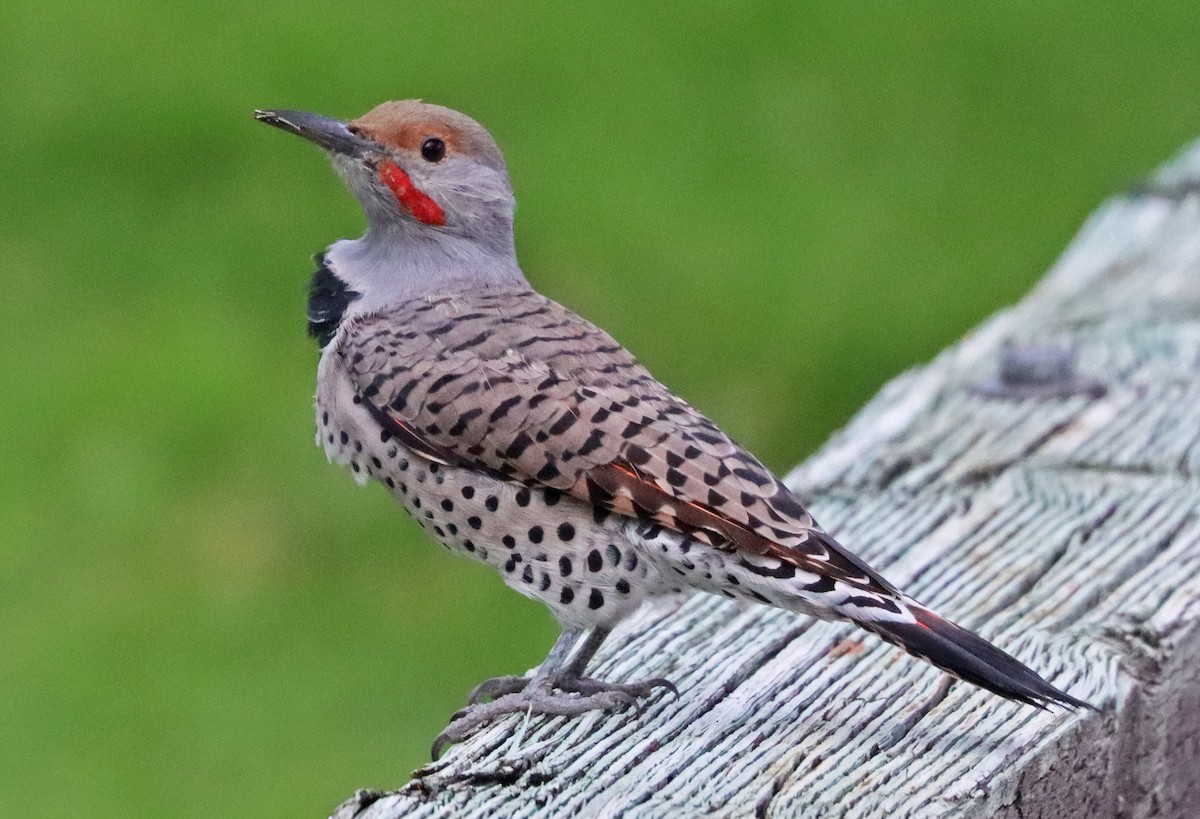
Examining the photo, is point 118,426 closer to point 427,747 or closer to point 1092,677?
point 427,747

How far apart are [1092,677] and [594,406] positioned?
0.99m

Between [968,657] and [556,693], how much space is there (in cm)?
63

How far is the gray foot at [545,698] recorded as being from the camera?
257cm

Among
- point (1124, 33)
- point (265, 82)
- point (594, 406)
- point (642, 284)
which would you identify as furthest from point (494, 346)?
point (1124, 33)

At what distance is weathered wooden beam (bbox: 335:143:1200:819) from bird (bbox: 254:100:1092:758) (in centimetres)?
9

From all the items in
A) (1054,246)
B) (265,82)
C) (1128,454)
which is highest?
(265,82)

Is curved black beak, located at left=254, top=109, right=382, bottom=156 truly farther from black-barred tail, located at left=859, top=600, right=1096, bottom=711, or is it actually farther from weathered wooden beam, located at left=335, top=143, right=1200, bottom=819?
black-barred tail, located at left=859, top=600, right=1096, bottom=711

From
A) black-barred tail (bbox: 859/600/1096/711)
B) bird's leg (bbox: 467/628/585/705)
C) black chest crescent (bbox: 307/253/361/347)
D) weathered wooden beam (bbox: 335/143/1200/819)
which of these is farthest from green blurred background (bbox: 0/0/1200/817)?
black-barred tail (bbox: 859/600/1096/711)

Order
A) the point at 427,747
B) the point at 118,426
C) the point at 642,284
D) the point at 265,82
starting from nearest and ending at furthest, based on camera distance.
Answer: the point at 427,747 → the point at 118,426 → the point at 642,284 → the point at 265,82

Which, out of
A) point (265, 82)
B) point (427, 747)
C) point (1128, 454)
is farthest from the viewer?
point (265, 82)

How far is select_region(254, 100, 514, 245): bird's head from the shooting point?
3637 mm

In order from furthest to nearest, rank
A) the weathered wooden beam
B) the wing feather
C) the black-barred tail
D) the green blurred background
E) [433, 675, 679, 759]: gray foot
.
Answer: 1. the green blurred background
2. the wing feather
3. [433, 675, 679, 759]: gray foot
4. the black-barred tail
5. the weathered wooden beam

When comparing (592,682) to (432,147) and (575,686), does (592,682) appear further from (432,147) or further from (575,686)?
(432,147)

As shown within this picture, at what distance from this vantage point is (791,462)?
A: 7.06 m
